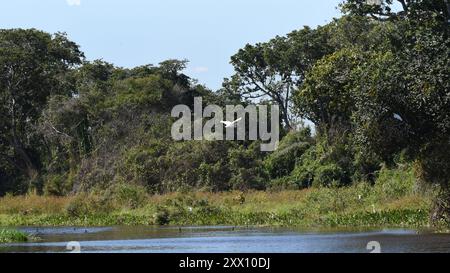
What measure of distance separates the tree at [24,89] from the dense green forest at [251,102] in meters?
0.09

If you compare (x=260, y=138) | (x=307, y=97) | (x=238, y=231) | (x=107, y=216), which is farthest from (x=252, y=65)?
(x=238, y=231)

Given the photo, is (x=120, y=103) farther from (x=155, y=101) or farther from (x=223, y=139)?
(x=223, y=139)

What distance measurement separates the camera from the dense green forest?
27.5 meters

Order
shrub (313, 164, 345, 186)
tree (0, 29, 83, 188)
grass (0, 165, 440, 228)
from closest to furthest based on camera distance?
grass (0, 165, 440, 228) → shrub (313, 164, 345, 186) → tree (0, 29, 83, 188)

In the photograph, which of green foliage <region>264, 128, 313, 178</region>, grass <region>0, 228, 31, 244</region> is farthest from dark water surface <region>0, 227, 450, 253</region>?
green foliage <region>264, 128, 313, 178</region>

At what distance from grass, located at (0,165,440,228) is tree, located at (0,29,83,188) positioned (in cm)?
1562

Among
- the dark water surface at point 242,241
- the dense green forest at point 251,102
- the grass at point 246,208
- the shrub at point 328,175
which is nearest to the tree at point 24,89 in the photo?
the dense green forest at point 251,102

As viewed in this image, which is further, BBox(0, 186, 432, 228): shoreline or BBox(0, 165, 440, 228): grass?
BBox(0, 165, 440, 228): grass

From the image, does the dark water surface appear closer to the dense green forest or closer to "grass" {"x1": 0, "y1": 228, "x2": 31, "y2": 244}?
"grass" {"x1": 0, "y1": 228, "x2": 31, "y2": 244}

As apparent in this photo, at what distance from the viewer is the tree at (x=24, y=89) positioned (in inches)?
2329

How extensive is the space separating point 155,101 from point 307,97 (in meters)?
16.9

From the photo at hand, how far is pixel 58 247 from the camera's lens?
77.7 feet

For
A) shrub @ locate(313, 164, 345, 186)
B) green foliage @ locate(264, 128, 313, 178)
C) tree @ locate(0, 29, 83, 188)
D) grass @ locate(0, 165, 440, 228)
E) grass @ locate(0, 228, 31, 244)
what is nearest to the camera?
grass @ locate(0, 228, 31, 244)

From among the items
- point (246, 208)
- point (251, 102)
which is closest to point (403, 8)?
point (246, 208)
